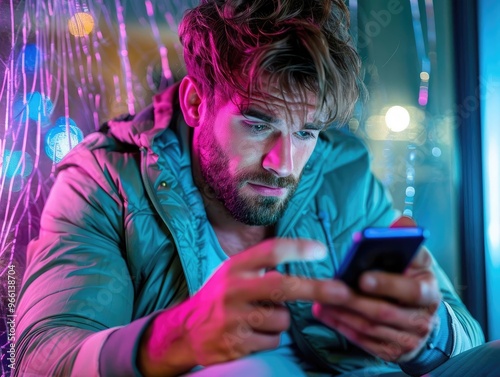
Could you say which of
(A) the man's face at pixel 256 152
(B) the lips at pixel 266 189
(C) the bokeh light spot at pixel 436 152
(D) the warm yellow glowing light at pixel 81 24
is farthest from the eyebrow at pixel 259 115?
(C) the bokeh light spot at pixel 436 152

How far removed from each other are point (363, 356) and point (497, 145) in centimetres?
54

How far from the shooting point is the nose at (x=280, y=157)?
810 mm

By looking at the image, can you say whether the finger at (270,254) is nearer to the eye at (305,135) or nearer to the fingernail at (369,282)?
the fingernail at (369,282)

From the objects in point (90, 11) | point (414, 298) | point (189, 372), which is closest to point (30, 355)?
point (189, 372)

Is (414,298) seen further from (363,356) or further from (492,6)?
(492,6)

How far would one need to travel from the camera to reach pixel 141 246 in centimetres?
84

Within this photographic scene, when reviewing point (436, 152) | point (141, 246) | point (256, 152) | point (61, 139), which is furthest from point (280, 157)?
point (436, 152)

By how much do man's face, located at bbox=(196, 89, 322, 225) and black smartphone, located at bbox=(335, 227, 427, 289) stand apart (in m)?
0.26

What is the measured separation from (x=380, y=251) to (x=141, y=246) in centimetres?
40

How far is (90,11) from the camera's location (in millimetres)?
962

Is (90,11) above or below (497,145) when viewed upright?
above

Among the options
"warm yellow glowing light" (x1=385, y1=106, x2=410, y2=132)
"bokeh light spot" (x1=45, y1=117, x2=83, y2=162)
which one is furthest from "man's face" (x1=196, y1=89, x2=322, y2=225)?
"warm yellow glowing light" (x1=385, y1=106, x2=410, y2=132)

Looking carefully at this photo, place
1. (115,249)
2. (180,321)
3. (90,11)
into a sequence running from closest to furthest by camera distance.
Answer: (180,321)
(115,249)
(90,11)

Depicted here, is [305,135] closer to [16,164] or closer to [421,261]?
[421,261]
